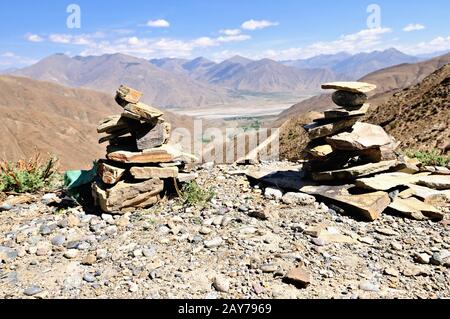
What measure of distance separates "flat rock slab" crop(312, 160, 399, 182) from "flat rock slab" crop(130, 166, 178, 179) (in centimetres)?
Result: 286

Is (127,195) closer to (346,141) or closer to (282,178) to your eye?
(282,178)

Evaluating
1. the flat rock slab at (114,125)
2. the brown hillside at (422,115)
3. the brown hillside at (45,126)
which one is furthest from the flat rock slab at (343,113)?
the brown hillside at (45,126)

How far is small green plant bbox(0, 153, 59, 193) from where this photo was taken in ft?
27.8

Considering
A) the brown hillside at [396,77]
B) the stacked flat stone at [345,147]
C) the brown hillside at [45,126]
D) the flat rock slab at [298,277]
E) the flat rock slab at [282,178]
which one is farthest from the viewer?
the brown hillside at [396,77]

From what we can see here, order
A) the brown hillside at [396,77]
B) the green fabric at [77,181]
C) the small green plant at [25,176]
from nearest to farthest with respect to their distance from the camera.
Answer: the green fabric at [77,181] → the small green plant at [25,176] → the brown hillside at [396,77]

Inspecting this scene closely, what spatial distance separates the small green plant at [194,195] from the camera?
739 centimetres

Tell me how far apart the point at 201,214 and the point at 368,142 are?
3510 millimetres

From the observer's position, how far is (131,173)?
23.6ft

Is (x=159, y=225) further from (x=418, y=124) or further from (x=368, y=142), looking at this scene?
(x=418, y=124)

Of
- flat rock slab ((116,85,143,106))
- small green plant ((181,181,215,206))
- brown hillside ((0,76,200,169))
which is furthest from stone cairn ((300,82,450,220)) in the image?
brown hillside ((0,76,200,169))

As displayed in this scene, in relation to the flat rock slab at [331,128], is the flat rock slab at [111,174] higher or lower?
lower

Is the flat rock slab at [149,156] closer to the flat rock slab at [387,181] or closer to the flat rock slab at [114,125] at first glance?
the flat rock slab at [114,125]

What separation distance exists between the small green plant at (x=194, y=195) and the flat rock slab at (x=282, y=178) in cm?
141

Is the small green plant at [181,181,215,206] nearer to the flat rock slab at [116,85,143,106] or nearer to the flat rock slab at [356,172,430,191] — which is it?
the flat rock slab at [116,85,143,106]
